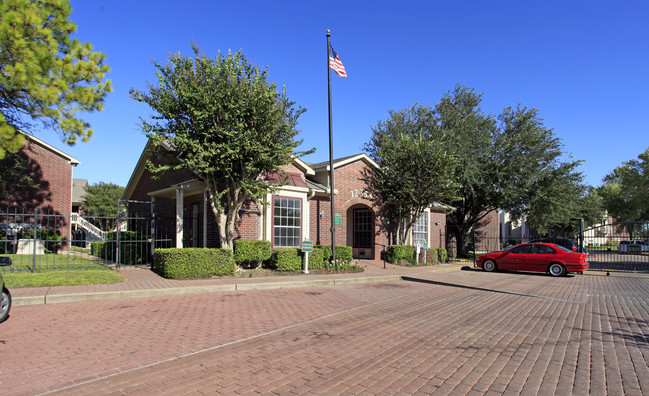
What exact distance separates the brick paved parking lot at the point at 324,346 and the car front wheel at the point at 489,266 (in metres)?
8.58

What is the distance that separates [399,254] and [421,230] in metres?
4.81

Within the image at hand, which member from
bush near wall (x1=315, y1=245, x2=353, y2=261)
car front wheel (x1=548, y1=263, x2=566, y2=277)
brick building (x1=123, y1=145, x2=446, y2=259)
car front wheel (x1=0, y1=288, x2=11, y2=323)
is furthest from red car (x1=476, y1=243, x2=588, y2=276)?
car front wheel (x1=0, y1=288, x2=11, y2=323)

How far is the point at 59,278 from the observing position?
10.5 meters

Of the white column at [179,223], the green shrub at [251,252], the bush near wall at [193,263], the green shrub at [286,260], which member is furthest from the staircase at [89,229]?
the green shrub at [286,260]

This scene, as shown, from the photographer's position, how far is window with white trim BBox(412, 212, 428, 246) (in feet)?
75.2

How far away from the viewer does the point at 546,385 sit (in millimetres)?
4277

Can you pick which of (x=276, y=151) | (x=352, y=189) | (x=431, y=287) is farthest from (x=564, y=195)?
(x=276, y=151)

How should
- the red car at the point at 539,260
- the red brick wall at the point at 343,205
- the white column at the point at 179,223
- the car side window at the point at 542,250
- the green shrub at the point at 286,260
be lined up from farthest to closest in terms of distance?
the red brick wall at the point at 343,205 → the car side window at the point at 542,250 → the red car at the point at 539,260 → the white column at the point at 179,223 → the green shrub at the point at 286,260

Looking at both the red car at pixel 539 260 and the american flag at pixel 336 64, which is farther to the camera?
the red car at pixel 539 260

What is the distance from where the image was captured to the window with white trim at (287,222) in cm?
1573

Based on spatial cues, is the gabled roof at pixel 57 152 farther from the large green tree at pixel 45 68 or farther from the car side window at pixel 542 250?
the car side window at pixel 542 250

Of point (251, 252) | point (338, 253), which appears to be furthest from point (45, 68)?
point (338, 253)

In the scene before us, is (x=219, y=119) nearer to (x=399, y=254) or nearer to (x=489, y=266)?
(x=399, y=254)

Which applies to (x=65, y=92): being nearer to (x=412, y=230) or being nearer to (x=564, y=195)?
(x=412, y=230)
